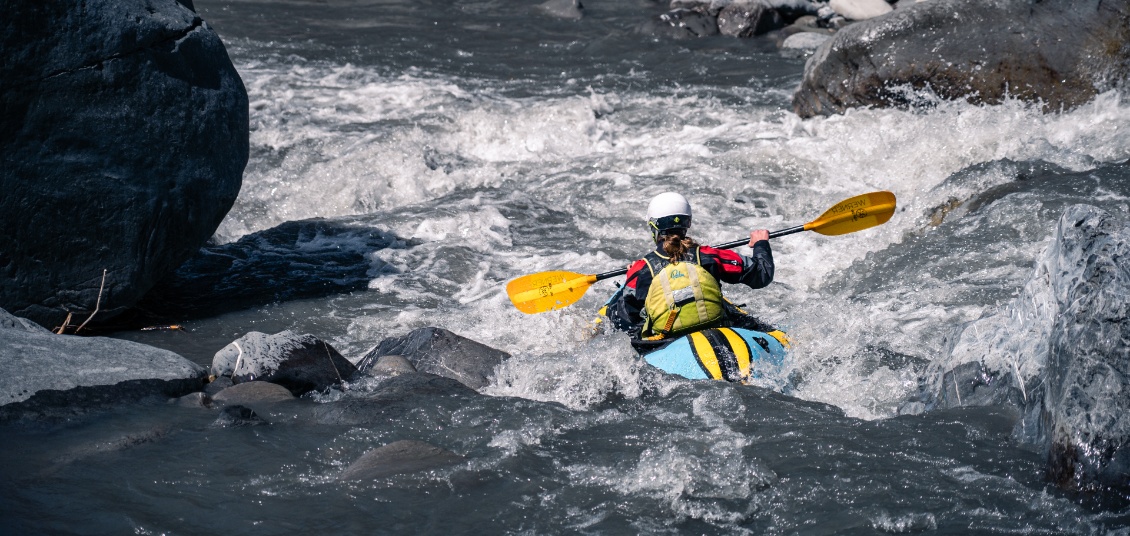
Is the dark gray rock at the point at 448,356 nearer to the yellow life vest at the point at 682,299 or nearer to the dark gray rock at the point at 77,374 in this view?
the yellow life vest at the point at 682,299

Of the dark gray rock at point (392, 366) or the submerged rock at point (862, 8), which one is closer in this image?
the dark gray rock at point (392, 366)

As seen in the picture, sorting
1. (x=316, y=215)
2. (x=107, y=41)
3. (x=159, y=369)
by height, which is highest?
(x=107, y=41)

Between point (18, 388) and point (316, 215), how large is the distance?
16.9 feet

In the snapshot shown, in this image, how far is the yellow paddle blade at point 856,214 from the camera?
6079mm

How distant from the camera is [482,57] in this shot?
45.9 feet

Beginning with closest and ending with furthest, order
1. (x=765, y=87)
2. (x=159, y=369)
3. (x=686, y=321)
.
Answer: (x=159, y=369), (x=686, y=321), (x=765, y=87)

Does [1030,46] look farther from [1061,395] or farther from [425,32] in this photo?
[425,32]

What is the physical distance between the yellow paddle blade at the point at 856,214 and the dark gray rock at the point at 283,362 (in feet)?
9.83

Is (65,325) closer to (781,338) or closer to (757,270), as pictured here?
(757,270)

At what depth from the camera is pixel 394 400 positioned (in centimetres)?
445

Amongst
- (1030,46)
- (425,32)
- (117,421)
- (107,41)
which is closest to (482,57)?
(425,32)

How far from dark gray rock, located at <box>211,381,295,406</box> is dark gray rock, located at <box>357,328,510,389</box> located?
27.0 inches

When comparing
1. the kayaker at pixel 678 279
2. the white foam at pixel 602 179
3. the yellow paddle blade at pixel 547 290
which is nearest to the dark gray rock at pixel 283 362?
the white foam at pixel 602 179

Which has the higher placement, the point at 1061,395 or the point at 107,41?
the point at 107,41
